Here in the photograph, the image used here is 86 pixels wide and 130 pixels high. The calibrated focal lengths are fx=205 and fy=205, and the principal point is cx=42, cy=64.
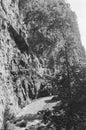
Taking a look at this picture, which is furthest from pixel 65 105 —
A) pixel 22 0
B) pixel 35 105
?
pixel 22 0

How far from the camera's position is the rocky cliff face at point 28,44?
2100 cm

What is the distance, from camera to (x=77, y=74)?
17578mm

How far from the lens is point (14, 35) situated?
102 feet

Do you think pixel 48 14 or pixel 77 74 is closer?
pixel 77 74

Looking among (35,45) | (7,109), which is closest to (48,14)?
(7,109)

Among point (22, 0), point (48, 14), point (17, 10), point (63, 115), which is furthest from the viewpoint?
point (22, 0)

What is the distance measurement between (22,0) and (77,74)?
25.2 m

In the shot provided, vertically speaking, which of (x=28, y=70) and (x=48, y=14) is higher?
(x=48, y=14)

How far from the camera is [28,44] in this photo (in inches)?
1362

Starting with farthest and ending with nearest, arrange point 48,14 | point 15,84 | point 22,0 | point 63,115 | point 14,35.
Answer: point 22,0 < point 14,35 < point 15,84 < point 48,14 < point 63,115

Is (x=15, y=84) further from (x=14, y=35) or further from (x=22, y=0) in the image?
(x=22, y=0)

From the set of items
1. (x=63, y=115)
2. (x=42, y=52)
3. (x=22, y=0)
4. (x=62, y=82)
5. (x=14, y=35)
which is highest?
(x=22, y=0)

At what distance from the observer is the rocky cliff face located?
21000 mm

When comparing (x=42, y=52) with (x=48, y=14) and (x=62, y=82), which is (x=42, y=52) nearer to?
(x=48, y=14)
